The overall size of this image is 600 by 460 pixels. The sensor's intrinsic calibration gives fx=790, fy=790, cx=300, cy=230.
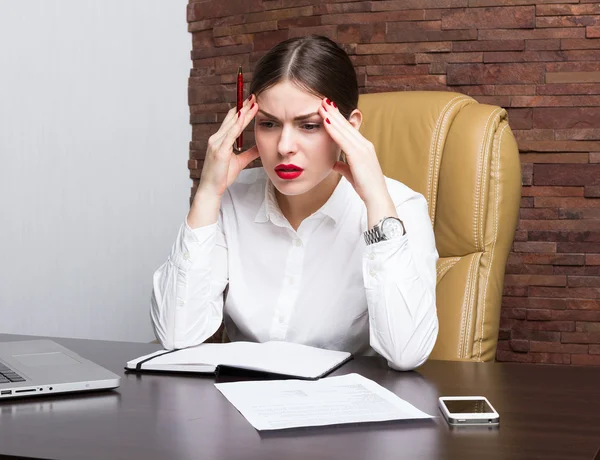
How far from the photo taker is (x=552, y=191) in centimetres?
244

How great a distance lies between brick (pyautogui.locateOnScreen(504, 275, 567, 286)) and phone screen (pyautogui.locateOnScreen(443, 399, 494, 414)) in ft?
5.05

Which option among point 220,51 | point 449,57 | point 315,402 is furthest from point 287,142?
point 220,51

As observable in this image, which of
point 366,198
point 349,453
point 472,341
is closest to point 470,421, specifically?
point 349,453

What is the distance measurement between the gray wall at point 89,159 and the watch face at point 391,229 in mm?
1381

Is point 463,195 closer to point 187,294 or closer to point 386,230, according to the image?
point 386,230

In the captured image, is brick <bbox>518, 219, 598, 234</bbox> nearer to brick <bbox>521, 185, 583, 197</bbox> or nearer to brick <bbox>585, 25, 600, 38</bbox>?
brick <bbox>521, 185, 583, 197</bbox>

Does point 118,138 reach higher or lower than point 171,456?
higher

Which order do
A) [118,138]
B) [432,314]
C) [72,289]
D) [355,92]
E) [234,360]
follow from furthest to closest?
[118,138] → [72,289] → [355,92] → [432,314] → [234,360]

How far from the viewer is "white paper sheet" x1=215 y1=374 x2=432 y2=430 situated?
95cm

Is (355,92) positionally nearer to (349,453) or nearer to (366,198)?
(366,198)

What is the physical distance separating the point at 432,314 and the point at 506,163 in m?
0.49

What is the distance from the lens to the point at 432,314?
4.78ft

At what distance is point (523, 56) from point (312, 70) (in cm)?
113

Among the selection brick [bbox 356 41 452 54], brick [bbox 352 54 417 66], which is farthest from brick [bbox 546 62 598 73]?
brick [bbox 352 54 417 66]
